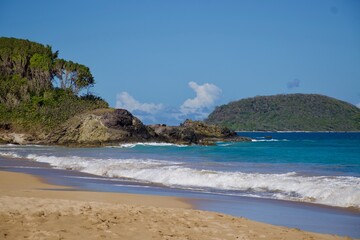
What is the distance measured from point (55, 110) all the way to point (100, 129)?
1136 cm

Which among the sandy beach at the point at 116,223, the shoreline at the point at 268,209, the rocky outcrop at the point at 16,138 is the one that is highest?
the rocky outcrop at the point at 16,138

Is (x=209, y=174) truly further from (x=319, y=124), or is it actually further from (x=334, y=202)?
(x=319, y=124)

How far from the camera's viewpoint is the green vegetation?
7031cm

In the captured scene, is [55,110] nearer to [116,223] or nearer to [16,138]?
[16,138]

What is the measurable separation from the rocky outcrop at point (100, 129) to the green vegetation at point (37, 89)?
4.35 m

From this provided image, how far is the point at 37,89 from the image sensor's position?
77812 mm

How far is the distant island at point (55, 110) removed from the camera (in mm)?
65250

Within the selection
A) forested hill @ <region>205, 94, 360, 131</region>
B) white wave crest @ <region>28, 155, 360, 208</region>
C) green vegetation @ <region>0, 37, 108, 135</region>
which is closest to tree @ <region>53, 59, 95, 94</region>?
green vegetation @ <region>0, 37, 108, 135</region>

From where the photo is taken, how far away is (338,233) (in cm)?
1027

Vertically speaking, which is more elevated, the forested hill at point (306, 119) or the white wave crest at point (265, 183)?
the forested hill at point (306, 119)

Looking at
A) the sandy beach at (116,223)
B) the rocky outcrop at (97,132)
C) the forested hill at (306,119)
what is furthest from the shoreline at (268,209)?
the forested hill at (306,119)

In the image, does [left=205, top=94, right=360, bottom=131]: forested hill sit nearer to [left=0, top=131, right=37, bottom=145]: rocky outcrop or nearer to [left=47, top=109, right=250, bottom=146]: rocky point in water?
[left=47, top=109, right=250, bottom=146]: rocky point in water

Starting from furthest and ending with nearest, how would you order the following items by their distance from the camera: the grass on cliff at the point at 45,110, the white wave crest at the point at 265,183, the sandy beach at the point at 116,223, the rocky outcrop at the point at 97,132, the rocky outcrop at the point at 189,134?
the rocky outcrop at the point at 189,134 < the grass on cliff at the point at 45,110 < the rocky outcrop at the point at 97,132 < the white wave crest at the point at 265,183 < the sandy beach at the point at 116,223

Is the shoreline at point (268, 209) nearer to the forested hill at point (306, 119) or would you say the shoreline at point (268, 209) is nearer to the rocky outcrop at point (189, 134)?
the rocky outcrop at point (189, 134)
